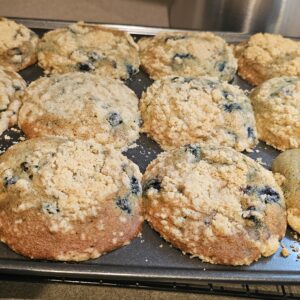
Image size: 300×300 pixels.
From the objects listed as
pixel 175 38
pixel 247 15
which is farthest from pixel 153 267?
pixel 247 15

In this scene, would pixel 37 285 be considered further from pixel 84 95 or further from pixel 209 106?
pixel 209 106

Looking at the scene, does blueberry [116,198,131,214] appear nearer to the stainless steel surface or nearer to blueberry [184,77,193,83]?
blueberry [184,77,193,83]

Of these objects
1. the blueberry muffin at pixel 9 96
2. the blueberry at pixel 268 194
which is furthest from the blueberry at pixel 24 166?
the blueberry at pixel 268 194

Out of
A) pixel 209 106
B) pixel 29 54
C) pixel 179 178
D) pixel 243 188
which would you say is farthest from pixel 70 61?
pixel 243 188

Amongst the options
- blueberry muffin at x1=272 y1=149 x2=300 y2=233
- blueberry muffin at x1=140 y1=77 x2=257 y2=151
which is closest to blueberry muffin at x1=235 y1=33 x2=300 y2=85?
blueberry muffin at x1=140 y1=77 x2=257 y2=151

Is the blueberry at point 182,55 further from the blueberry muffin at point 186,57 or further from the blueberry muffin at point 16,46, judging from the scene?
the blueberry muffin at point 16,46

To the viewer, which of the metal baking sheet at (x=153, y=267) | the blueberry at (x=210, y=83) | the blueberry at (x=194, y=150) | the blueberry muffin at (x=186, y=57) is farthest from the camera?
the blueberry muffin at (x=186, y=57)
